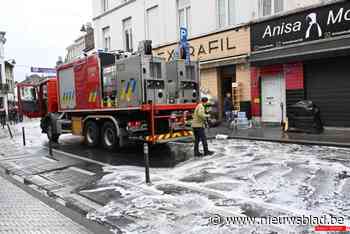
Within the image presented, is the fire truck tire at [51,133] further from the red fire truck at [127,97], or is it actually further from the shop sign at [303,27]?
the shop sign at [303,27]

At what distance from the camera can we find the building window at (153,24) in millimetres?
21656

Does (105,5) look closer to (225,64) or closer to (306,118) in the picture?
(225,64)

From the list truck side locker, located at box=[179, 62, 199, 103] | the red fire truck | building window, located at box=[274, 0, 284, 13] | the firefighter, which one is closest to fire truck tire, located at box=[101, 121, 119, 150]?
the red fire truck

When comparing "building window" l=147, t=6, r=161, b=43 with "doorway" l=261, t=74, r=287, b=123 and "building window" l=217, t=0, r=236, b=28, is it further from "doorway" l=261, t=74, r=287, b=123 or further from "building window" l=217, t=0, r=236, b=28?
"doorway" l=261, t=74, r=287, b=123

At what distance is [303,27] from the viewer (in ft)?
45.7

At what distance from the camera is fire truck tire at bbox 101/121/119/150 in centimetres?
1154

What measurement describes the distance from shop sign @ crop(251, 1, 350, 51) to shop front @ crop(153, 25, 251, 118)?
2.70 feet

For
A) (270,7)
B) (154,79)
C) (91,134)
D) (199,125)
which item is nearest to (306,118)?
(199,125)

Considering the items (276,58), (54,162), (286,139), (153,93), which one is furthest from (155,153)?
(276,58)

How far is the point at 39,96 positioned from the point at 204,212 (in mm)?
13110

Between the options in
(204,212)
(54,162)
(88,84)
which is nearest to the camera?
(204,212)

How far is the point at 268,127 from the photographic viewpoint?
15.6 metres

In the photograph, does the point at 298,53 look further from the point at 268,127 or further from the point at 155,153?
the point at 155,153

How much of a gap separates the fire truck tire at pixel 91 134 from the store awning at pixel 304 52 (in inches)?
308
